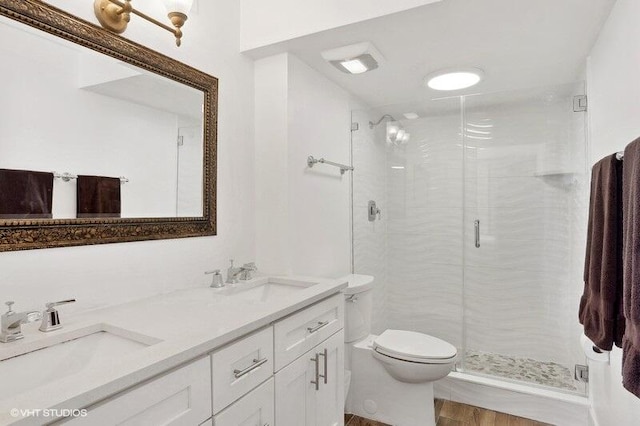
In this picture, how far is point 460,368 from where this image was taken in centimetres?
247

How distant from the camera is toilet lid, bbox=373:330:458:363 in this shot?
1974mm

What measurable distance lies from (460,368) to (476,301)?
614mm

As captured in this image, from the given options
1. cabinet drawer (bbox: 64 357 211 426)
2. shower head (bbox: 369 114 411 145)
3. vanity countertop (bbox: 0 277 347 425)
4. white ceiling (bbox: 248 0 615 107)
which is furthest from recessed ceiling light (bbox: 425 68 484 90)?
cabinet drawer (bbox: 64 357 211 426)

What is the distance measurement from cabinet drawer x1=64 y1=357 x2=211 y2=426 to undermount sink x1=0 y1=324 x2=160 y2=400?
0.45 feet

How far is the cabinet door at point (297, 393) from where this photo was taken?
1.26 metres

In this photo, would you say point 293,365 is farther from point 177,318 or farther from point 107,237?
point 107,237

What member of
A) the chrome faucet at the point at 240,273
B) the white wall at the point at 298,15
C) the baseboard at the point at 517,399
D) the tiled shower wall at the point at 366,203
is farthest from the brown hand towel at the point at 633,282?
the tiled shower wall at the point at 366,203

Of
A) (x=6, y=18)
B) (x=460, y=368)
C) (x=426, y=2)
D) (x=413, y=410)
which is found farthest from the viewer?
(x=460, y=368)

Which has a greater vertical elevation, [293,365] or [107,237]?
[107,237]

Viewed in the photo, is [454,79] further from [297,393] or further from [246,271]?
[297,393]

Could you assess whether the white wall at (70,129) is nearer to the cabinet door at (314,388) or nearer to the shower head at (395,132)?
the cabinet door at (314,388)

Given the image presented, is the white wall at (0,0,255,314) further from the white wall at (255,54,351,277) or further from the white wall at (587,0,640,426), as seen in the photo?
the white wall at (587,0,640,426)

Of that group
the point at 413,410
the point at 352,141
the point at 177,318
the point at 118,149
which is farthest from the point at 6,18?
the point at 413,410

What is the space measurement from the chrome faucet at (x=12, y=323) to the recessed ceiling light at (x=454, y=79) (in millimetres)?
2385
